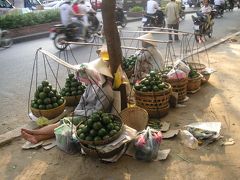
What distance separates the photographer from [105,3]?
443 centimetres

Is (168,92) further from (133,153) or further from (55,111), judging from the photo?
(55,111)

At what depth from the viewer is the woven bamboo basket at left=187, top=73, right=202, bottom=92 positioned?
19.5 ft

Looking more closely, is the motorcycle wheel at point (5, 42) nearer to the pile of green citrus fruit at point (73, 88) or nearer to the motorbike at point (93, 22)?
the motorbike at point (93, 22)

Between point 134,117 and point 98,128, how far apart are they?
2.93 ft

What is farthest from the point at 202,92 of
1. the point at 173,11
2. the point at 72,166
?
the point at 173,11

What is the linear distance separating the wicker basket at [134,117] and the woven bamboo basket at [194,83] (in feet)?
5.71

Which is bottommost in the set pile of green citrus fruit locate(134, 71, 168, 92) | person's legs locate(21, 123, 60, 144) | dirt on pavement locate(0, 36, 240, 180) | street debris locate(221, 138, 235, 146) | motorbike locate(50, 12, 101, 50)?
dirt on pavement locate(0, 36, 240, 180)

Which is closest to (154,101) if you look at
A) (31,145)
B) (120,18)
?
(31,145)

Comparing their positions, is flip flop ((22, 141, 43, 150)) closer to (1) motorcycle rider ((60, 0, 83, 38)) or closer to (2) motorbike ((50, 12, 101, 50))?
(2) motorbike ((50, 12, 101, 50))

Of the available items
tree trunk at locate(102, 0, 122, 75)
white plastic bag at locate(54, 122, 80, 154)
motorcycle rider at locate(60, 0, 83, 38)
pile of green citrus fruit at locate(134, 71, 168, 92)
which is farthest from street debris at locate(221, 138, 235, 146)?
motorcycle rider at locate(60, 0, 83, 38)

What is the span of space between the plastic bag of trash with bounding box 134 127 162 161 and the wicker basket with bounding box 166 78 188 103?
1.68m

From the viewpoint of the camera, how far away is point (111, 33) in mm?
4559

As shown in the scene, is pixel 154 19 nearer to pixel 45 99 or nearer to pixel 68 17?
pixel 68 17

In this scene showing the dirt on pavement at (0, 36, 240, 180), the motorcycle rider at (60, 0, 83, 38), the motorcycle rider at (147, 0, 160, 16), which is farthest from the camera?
the motorcycle rider at (147, 0, 160, 16)
